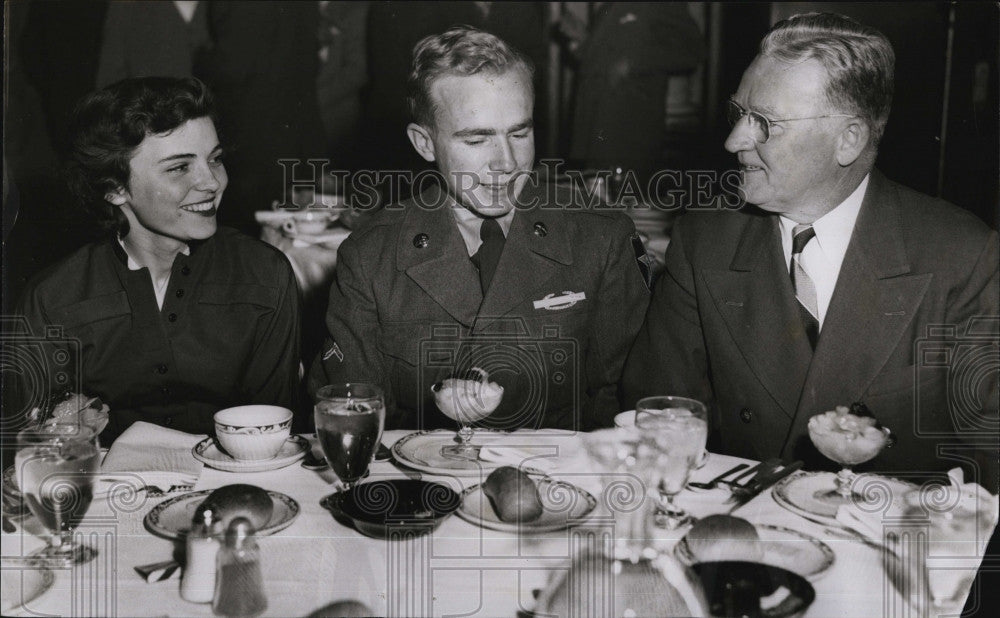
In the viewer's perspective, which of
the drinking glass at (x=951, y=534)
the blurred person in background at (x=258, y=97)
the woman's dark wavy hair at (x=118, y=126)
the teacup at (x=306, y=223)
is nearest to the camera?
the drinking glass at (x=951, y=534)

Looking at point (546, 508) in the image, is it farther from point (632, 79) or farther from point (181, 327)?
point (632, 79)

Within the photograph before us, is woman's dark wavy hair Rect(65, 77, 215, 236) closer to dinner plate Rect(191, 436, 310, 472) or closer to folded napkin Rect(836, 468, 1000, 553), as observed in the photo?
dinner plate Rect(191, 436, 310, 472)

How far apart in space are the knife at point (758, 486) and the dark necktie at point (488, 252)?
1016 mm

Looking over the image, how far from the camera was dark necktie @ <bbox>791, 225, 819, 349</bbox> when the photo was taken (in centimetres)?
180

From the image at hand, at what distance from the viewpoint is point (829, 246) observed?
5.92 feet

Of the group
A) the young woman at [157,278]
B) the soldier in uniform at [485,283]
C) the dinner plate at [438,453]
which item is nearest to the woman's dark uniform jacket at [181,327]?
the young woman at [157,278]

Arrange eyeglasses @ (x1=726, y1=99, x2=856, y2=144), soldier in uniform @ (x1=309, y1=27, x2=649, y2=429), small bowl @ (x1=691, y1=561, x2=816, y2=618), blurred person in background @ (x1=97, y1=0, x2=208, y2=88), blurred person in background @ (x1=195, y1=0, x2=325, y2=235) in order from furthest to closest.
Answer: blurred person in background @ (x1=195, y1=0, x2=325, y2=235) < blurred person in background @ (x1=97, y1=0, x2=208, y2=88) < soldier in uniform @ (x1=309, y1=27, x2=649, y2=429) < eyeglasses @ (x1=726, y1=99, x2=856, y2=144) < small bowl @ (x1=691, y1=561, x2=816, y2=618)

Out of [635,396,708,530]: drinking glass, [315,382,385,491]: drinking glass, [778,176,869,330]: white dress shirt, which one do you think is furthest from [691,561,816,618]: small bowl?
[778,176,869,330]: white dress shirt

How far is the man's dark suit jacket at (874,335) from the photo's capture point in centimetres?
171

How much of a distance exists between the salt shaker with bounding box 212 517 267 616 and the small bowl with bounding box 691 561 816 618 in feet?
1.72

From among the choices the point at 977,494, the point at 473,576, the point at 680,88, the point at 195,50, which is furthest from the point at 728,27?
the point at 473,576

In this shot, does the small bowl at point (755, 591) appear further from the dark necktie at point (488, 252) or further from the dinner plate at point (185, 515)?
the dark necktie at point (488, 252)

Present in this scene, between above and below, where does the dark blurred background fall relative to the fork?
above

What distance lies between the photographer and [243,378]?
227 cm
